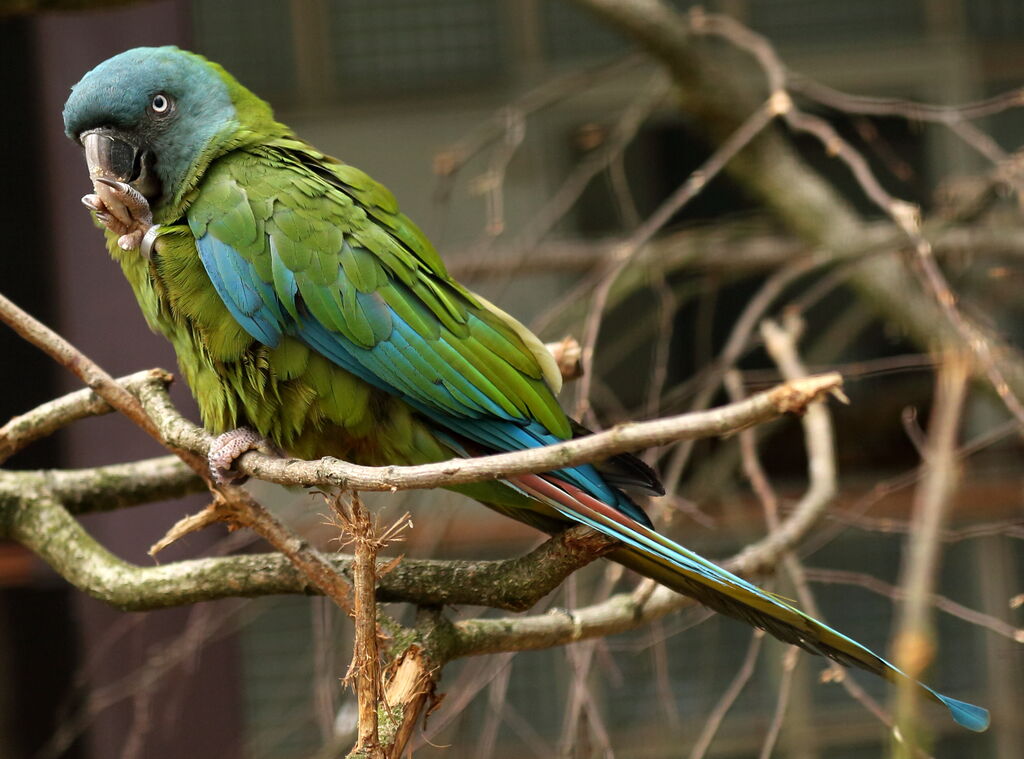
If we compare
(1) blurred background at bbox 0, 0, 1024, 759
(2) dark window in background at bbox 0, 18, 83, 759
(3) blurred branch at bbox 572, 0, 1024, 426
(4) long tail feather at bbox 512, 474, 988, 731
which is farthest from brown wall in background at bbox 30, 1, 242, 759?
(4) long tail feather at bbox 512, 474, 988, 731

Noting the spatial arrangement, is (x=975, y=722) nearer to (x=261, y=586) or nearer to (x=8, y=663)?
(x=261, y=586)

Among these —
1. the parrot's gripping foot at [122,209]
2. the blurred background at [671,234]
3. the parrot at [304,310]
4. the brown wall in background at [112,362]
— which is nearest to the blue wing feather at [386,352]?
the parrot at [304,310]

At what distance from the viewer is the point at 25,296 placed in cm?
219

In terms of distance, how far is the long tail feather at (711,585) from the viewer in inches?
42.3

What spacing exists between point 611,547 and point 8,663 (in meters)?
1.65

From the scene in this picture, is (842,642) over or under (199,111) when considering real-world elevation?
under

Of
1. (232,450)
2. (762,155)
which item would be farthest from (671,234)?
(232,450)

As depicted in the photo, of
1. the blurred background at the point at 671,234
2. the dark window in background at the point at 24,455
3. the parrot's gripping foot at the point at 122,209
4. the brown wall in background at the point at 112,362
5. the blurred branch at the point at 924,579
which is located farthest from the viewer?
the blurred background at the point at 671,234

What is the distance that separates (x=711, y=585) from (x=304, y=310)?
0.58 m

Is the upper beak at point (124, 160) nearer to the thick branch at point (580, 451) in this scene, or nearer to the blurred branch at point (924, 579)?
the thick branch at point (580, 451)

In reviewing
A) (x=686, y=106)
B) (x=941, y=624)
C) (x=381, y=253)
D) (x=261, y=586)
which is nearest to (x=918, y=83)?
(x=686, y=106)

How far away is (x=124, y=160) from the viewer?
4.62ft

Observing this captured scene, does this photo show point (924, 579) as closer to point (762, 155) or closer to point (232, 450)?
point (232, 450)

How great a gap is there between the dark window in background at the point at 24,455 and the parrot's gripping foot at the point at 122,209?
83 centimetres
